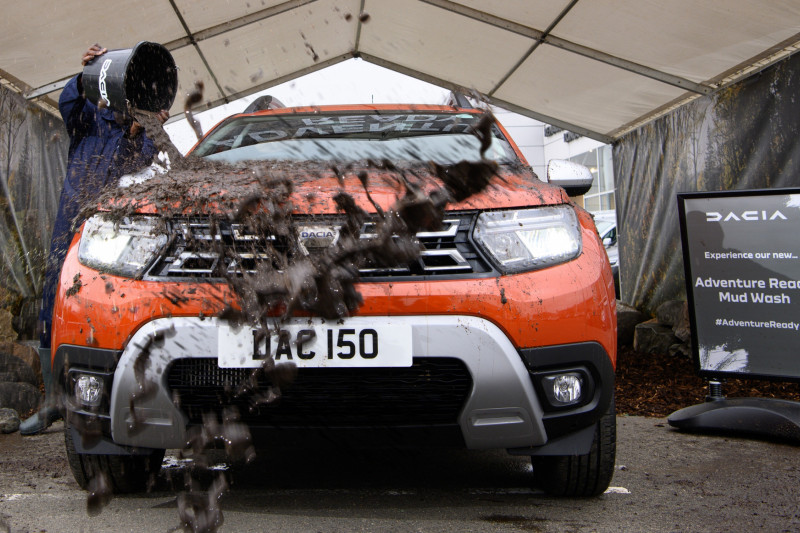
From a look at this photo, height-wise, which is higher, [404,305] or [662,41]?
[662,41]

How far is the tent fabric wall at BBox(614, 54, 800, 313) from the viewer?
18.4ft

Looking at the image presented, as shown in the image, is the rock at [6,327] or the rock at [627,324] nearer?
the rock at [6,327]

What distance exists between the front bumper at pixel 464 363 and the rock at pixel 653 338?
5.21 metres

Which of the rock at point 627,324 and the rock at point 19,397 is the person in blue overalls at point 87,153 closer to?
the rock at point 19,397

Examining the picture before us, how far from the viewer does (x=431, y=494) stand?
2.96 metres

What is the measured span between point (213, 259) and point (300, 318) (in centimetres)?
31

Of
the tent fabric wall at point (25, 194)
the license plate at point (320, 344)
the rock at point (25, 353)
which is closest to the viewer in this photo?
the license plate at point (320, 344)

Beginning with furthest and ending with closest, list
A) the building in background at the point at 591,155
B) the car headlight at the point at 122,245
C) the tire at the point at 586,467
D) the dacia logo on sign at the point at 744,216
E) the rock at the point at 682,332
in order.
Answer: the building in background at the point at 591,155, the rock at the point at 682,332, the dacia logo on sign at the point at 744,216, the tire at the point at 586,467, the car headlight at the point at 122,245

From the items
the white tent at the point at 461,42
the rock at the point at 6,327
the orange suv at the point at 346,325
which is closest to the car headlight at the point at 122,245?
the orange suv at the point at 346,325

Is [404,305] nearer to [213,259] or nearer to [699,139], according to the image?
[213,259]

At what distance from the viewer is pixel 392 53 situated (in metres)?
7.18

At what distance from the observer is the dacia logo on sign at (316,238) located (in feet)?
7.27

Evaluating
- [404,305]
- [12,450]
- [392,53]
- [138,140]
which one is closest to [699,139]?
[392,53]

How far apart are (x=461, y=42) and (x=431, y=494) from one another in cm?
484
